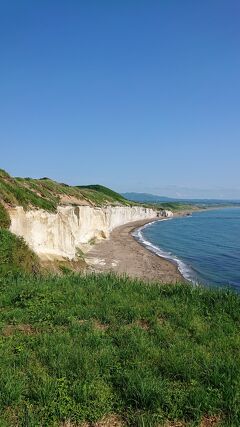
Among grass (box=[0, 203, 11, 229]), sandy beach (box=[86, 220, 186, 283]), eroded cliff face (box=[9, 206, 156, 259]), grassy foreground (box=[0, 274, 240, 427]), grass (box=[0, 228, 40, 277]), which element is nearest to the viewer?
grassy foreground (box=[0, 274, 240, 427])

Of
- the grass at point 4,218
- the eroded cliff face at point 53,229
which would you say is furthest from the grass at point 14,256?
the eroded cliff face at point 53,229

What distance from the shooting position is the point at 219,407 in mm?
5871

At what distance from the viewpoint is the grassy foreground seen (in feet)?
18.9

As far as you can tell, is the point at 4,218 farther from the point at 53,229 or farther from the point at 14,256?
the point at 53,229

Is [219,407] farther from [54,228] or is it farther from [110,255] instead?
[110,255]

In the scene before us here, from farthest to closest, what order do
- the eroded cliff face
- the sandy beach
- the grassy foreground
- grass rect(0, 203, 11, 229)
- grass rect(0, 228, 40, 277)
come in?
the sandy beach
the eroded cliff face
grass rect(0, 203, 11, 229)
grass rect(0, 228, 40, 277)
the grassy foreground

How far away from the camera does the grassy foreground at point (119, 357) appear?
5.77 metres

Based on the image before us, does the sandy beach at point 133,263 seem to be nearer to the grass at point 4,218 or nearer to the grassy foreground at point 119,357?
the grass at point 4,218

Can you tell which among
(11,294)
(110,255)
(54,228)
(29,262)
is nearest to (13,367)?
(11,294)

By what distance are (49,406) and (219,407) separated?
243 cm

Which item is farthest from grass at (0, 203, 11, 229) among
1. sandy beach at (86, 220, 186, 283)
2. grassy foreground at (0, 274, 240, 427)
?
grassy foreground at (0, 274, 240, 427)

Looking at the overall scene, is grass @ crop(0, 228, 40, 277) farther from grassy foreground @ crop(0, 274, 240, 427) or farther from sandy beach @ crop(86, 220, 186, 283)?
sandy beach @ crop(86, 220, 186, 283)

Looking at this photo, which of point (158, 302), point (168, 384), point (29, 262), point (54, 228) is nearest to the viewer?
point (168, 384)

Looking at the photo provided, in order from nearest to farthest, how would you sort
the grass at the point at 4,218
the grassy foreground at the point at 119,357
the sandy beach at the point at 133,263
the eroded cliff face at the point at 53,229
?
the grassy foreground at the point at 119,357
the grass at the point at 4,218
the eroded cliff face at the point at 53,229
the sandy beach at the point at 133,263
